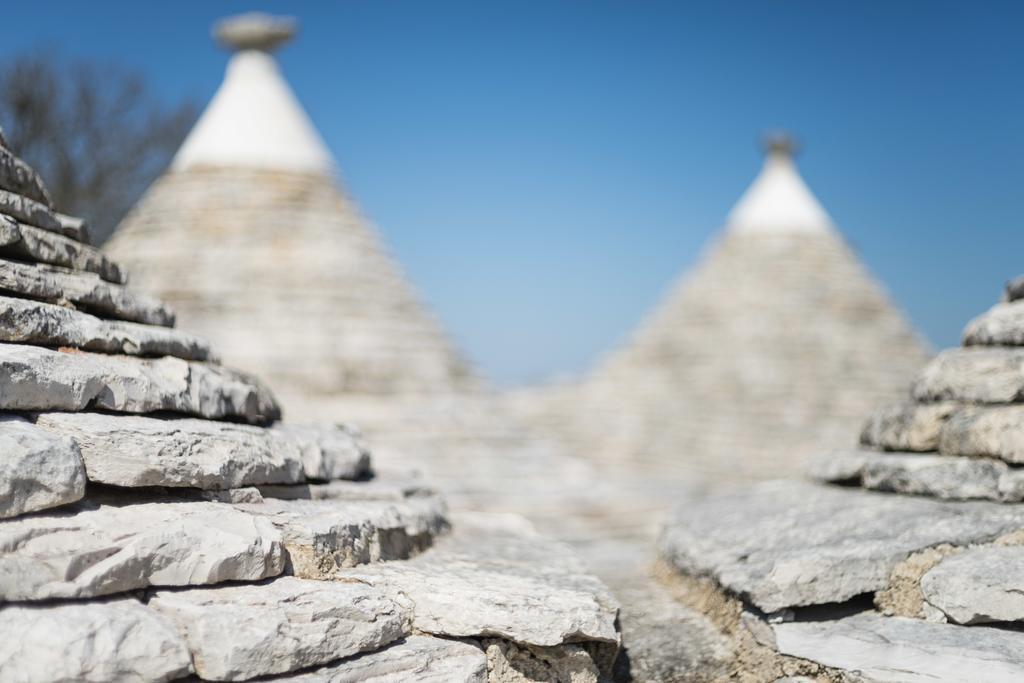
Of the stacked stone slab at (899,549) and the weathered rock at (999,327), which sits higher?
the weathered rock at (999,327)

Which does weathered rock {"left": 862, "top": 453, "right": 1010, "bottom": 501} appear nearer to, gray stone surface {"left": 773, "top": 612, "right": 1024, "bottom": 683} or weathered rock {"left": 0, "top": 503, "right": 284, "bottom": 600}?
gray stone surface {"left": 773, "top": 612, "right": 1024, "bottom": 683}

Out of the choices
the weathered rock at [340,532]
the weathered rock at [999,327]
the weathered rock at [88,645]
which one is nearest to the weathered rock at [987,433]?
the weathered rock at [999,327]

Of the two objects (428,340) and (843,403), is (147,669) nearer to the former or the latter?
(428,340)

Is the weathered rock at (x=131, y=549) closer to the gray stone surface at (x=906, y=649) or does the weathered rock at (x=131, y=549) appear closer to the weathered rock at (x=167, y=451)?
the weathered rock at (x=167, y=451)

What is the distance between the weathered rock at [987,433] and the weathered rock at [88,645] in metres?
2.33

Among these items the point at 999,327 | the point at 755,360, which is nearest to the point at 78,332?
the point at 999,327

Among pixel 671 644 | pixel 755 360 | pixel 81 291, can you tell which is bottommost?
pixel 671 644

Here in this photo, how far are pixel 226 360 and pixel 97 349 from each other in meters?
4.63

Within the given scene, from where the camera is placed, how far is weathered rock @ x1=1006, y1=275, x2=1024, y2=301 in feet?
10.4

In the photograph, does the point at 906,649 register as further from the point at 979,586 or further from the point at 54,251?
the point at 54,251

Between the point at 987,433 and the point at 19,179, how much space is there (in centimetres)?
287

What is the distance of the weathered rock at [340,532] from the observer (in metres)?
2.10

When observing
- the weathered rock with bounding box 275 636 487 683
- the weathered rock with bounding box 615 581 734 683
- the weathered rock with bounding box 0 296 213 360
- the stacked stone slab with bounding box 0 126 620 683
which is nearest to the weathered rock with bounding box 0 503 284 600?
the stacked stone slab with bounding box 0 126 620 683

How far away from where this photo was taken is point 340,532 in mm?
2199
